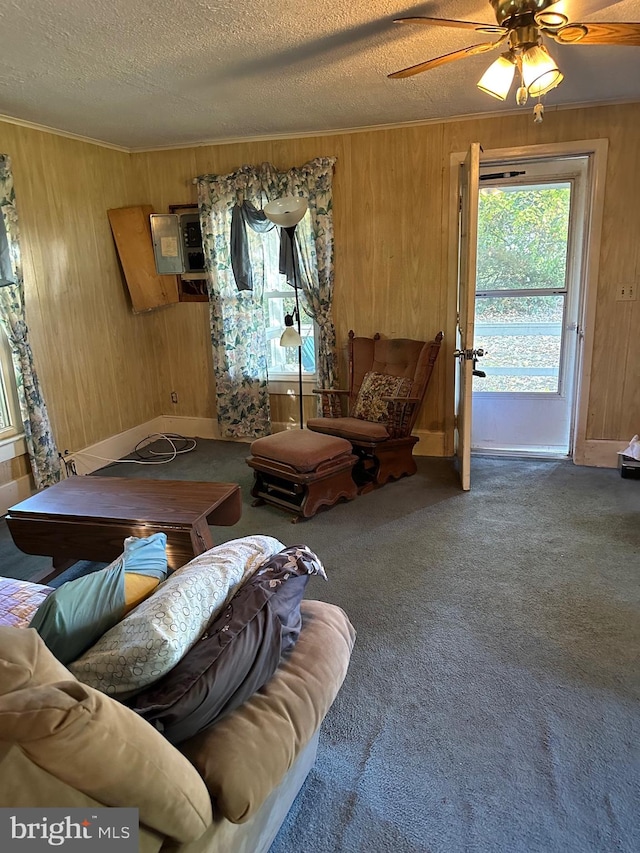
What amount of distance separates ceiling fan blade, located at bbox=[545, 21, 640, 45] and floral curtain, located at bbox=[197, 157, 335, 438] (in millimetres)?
2317

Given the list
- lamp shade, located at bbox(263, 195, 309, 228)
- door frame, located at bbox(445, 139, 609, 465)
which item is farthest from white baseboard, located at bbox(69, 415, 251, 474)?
door frame, located at bbox(445, 139, 609, 465)

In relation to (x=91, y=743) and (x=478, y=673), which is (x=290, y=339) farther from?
(x=91, y=743)

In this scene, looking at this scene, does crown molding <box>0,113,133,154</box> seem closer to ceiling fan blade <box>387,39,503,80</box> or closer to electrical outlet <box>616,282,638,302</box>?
Result: ceiling fan blade <box>387,39,503,80</box>

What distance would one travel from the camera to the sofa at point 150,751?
816 millimetres

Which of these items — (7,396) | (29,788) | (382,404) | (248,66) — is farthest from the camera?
(382,404)

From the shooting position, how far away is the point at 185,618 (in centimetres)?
120

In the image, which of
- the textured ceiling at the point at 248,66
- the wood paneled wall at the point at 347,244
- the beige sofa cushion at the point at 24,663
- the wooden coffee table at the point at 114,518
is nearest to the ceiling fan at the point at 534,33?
the textured ceiling at the point at 248,66

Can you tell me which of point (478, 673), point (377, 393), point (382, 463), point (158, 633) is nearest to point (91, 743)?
point (158, 633)

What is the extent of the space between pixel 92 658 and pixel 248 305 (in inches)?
145

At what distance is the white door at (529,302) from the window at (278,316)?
4.32 ft

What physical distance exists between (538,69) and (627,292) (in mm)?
2148

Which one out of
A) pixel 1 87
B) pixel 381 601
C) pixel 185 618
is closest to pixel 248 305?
pixel 1 87

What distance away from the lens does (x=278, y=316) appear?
15.5 ft

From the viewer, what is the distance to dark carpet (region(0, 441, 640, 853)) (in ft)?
5.02
